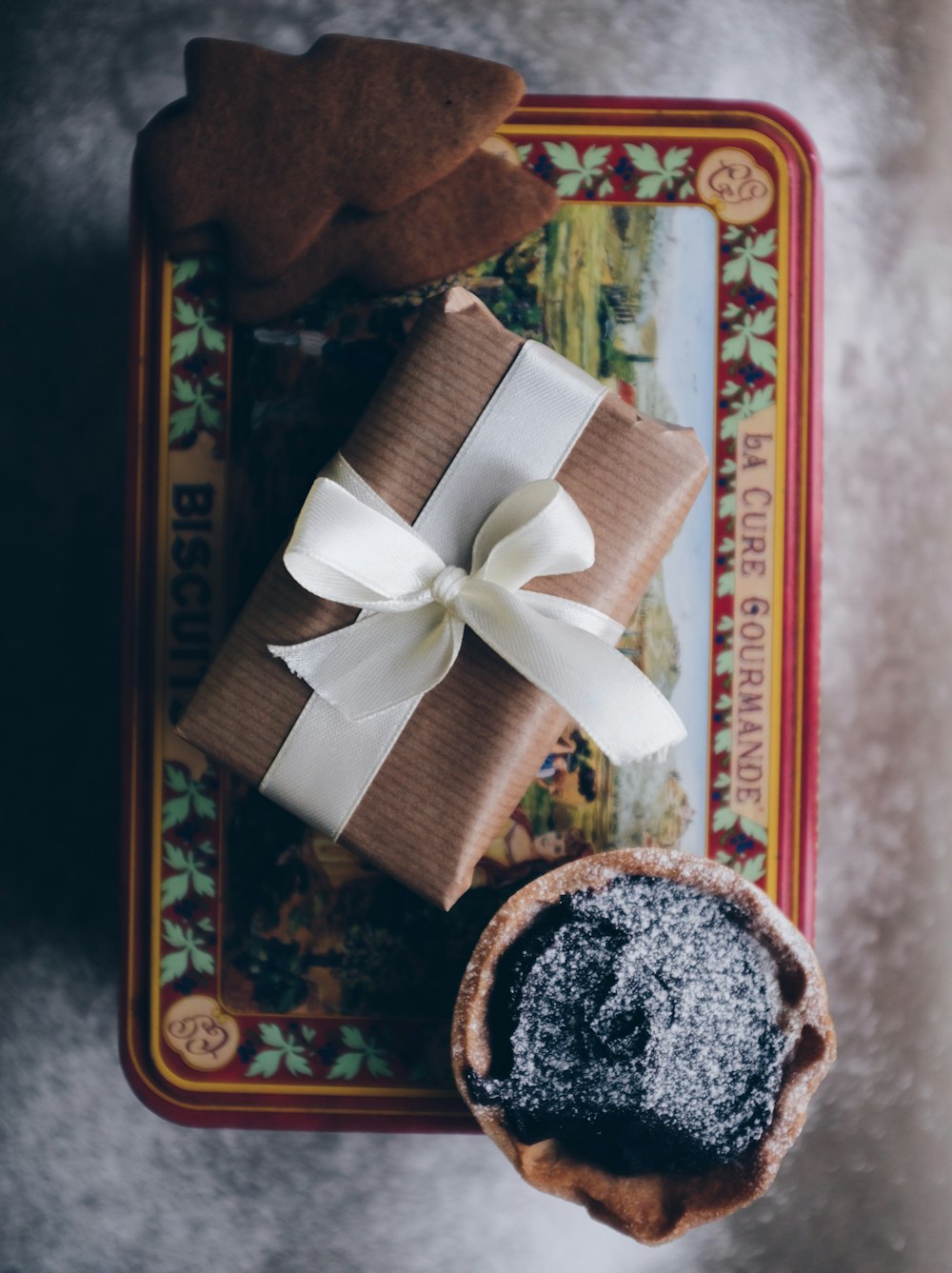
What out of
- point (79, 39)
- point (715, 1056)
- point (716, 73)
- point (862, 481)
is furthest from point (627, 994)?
point (79, 39)

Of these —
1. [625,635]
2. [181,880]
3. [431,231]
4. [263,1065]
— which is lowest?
[263,1065]

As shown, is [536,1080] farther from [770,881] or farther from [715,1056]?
[770,881]

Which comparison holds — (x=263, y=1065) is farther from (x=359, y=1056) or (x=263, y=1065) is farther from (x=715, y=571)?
(x=715, y=571)

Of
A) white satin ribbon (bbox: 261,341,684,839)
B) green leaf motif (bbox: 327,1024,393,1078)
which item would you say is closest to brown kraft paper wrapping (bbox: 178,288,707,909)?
white satin ribbon (bbox: 261,341,684,839)

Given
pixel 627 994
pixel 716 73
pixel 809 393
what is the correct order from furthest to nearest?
pixel 716 73 < pixel 809 393 < pixel 627 994

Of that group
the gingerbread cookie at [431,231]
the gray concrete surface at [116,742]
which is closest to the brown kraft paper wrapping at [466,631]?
the gingerbread cookie at [431,231]

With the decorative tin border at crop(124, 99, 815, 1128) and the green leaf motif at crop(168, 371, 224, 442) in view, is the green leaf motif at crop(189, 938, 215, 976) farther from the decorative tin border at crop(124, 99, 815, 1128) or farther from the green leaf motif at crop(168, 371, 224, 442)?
the green leaf motif at crop(168, 371, 224, 442)

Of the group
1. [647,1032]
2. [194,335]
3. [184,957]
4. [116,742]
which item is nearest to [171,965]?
[184,957]
